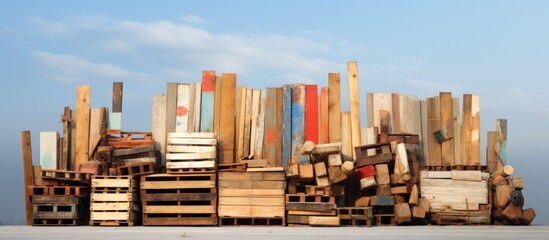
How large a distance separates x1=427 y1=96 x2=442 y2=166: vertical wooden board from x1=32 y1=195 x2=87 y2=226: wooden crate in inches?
411

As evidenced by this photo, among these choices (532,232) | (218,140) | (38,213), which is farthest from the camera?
(218,140)

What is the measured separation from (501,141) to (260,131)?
7.39m

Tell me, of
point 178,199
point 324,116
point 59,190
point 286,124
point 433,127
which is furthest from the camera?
point 433,127

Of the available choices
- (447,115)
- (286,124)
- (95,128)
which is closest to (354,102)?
(286,124)

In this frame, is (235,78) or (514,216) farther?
(235,78)

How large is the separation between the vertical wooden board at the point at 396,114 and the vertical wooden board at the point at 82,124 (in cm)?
917

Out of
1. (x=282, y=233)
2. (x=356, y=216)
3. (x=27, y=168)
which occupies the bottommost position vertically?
(x=282, y=233)

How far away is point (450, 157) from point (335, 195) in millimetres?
4242

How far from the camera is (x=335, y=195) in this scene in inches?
821

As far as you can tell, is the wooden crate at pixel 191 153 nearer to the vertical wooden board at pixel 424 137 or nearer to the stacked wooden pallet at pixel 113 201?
the stacked wooden pallet at pixel 113 201

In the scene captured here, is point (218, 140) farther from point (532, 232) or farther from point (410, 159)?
point (532, 232)

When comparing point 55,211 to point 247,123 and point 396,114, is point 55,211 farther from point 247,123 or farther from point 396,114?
point 396,114

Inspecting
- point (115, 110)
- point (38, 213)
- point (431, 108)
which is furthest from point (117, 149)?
point (431, 108)

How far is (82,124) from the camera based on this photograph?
22656mm
